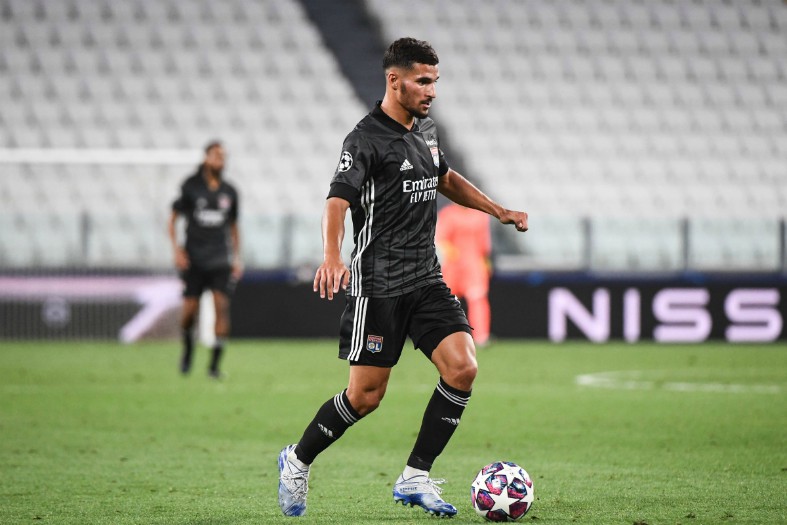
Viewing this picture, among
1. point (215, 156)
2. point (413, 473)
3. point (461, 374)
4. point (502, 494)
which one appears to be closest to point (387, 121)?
point (461, 374)

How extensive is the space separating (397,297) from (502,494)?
85cm

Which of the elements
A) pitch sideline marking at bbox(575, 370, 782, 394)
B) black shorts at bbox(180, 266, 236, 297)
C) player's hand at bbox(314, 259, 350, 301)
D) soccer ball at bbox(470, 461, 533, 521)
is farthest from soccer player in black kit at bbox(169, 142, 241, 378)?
player's hand at bbox(314, 259, 350, 301)

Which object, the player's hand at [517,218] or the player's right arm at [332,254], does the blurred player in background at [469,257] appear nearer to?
the player's hand at [517,218]

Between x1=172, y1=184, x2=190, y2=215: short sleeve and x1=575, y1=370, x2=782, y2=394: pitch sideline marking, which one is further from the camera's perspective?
x1=172, y1=184, x2=190, y2=215: short sleeve

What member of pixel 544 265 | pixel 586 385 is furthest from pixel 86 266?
pixel 586 385

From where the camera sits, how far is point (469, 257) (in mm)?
14969

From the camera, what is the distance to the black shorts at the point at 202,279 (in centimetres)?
1124

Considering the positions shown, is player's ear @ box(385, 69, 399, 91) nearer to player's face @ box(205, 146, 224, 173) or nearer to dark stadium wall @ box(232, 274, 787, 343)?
player's face @ box(205, 146, 224, 173)

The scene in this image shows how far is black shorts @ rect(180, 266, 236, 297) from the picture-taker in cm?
1124

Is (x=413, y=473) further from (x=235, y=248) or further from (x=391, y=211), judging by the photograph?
(x=235, y=248)

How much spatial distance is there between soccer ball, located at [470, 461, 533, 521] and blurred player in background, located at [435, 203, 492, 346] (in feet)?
33.4

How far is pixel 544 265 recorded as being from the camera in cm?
1658

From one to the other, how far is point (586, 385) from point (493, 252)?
604 centimetres

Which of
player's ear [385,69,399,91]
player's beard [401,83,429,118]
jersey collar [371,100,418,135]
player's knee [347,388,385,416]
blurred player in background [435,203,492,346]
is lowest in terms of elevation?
blurred player in background [435,203,492,346]
